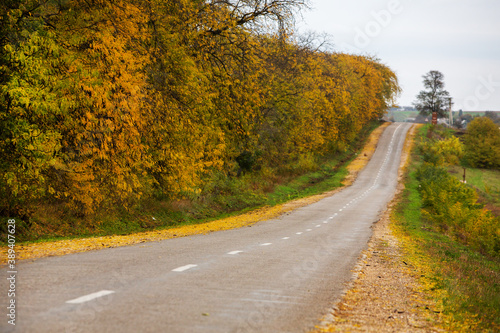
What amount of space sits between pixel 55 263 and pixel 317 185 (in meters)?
40.8

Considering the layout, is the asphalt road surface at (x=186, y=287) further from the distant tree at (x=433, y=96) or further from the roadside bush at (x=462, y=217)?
the distant tree at (x=433, y=96)

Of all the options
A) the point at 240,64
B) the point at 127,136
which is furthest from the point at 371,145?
the point at 127,136

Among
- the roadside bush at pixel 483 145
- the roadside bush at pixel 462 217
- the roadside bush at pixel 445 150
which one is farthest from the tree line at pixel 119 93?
the roadside bush at pixel 483 145

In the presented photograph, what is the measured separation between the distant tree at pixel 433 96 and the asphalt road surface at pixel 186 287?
366ft

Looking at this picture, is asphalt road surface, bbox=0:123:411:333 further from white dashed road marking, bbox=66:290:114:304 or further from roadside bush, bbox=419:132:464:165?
roadside bush, bbox=419:132:464:165

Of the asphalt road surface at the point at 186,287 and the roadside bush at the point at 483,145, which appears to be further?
the roadside bush at the point at 483,145

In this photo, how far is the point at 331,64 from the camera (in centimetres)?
5606

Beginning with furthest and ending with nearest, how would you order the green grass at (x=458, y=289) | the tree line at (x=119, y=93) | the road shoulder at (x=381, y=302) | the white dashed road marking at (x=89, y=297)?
the tree line at (x=119, y=93), the green grass at (x=458, y=289), the road shoulder at (x=381, y=302), the white dashed road marking at (x=89, y=297)

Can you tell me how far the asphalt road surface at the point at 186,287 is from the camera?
4785 mm

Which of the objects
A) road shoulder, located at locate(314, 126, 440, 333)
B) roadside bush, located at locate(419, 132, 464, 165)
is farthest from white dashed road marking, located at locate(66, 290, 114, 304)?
roadside bush, located at locate(419, 132, 464, 165)

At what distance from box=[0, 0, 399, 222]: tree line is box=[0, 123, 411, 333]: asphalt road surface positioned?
426 cm

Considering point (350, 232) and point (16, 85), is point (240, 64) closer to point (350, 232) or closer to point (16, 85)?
point (350, 232)

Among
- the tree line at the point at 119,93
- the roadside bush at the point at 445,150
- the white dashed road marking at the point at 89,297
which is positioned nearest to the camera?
the white dashed road marking at the point at 89,297

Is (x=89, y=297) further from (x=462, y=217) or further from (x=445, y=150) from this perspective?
(x=445, y=150)
